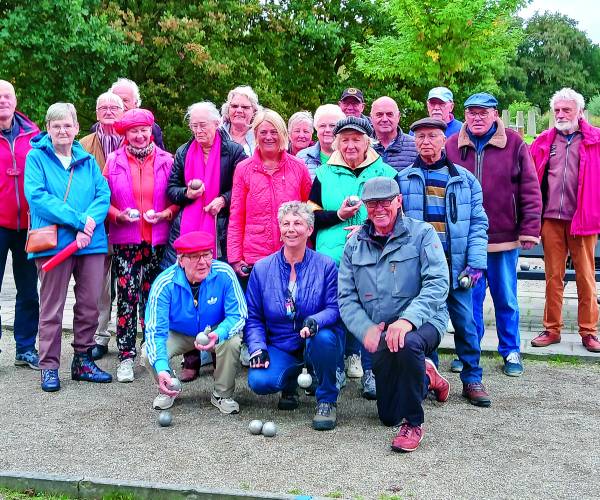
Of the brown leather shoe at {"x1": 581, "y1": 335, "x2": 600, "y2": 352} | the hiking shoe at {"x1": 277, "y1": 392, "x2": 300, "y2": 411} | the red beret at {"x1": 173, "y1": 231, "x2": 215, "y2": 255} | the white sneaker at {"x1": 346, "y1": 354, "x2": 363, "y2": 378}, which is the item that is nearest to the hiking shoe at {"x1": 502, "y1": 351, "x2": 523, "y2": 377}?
the brown leather shoe at {"x1": 581, "y1": 335, "x2": 600, "y2": 352}

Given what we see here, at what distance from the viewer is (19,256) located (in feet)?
22.7

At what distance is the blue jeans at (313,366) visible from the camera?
548 cm

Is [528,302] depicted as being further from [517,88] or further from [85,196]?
[517,88]

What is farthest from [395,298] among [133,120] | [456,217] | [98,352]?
[98,352]

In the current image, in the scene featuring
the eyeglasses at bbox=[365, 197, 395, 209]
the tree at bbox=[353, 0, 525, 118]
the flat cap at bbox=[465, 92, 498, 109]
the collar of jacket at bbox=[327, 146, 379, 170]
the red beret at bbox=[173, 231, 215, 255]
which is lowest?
the red beret at bbox=[173, 231, 215, 255]

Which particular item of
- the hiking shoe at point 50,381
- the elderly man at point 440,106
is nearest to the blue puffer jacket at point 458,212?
the elderly man at point 440,106

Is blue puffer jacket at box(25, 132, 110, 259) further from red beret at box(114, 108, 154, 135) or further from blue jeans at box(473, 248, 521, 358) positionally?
blue jeans at box(473, 248, 521, 358)

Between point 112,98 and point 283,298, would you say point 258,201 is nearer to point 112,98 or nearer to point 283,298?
point 283,298

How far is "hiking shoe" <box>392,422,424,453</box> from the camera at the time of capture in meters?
4.93

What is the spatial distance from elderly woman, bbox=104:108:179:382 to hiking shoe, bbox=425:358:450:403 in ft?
8.04

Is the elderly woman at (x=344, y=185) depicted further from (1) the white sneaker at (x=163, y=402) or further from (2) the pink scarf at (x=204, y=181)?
(1) the white sneaker at (x=163, y=402)

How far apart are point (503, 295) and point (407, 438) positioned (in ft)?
7.09

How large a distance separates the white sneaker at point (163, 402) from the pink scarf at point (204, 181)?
127 cm

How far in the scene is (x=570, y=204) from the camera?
7.47 m
